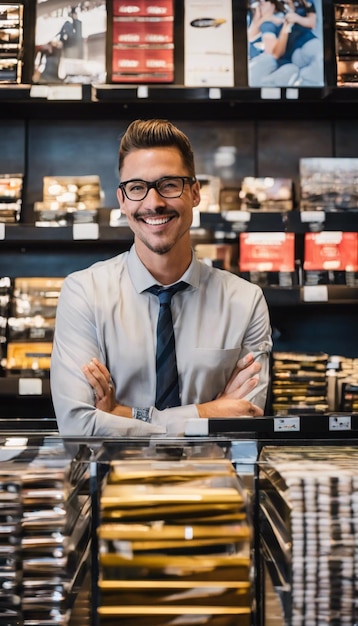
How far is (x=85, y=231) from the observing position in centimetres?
277

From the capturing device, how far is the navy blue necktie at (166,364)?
1879mm

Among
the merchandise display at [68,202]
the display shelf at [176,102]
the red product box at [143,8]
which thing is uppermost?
the red product box at [143,8]

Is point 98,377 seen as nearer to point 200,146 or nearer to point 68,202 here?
point 68,202

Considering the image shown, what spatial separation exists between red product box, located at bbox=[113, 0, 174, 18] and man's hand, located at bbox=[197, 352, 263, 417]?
1877mm

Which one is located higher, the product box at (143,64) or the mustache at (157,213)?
the product box at (143,64)

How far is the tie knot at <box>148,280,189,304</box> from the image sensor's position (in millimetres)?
1962

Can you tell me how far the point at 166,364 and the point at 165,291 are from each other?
219mm

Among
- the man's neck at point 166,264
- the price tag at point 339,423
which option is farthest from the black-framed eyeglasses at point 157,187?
the price tag at point 339,423

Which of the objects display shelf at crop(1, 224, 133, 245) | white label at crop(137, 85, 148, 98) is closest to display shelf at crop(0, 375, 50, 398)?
display shelf at crop(1, 224, 133, 245)

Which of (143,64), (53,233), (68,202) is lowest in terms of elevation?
(53,233)

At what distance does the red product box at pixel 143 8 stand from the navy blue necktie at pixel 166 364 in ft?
5.69

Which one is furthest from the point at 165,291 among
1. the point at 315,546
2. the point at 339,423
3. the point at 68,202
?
the point at 315,546

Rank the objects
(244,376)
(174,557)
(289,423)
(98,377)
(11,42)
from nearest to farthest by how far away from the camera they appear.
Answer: (174,557) < (98,377) < (244,376) < (289,423) < (11,42)

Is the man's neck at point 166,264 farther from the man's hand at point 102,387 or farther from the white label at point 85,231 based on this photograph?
the white label at point 85,231
